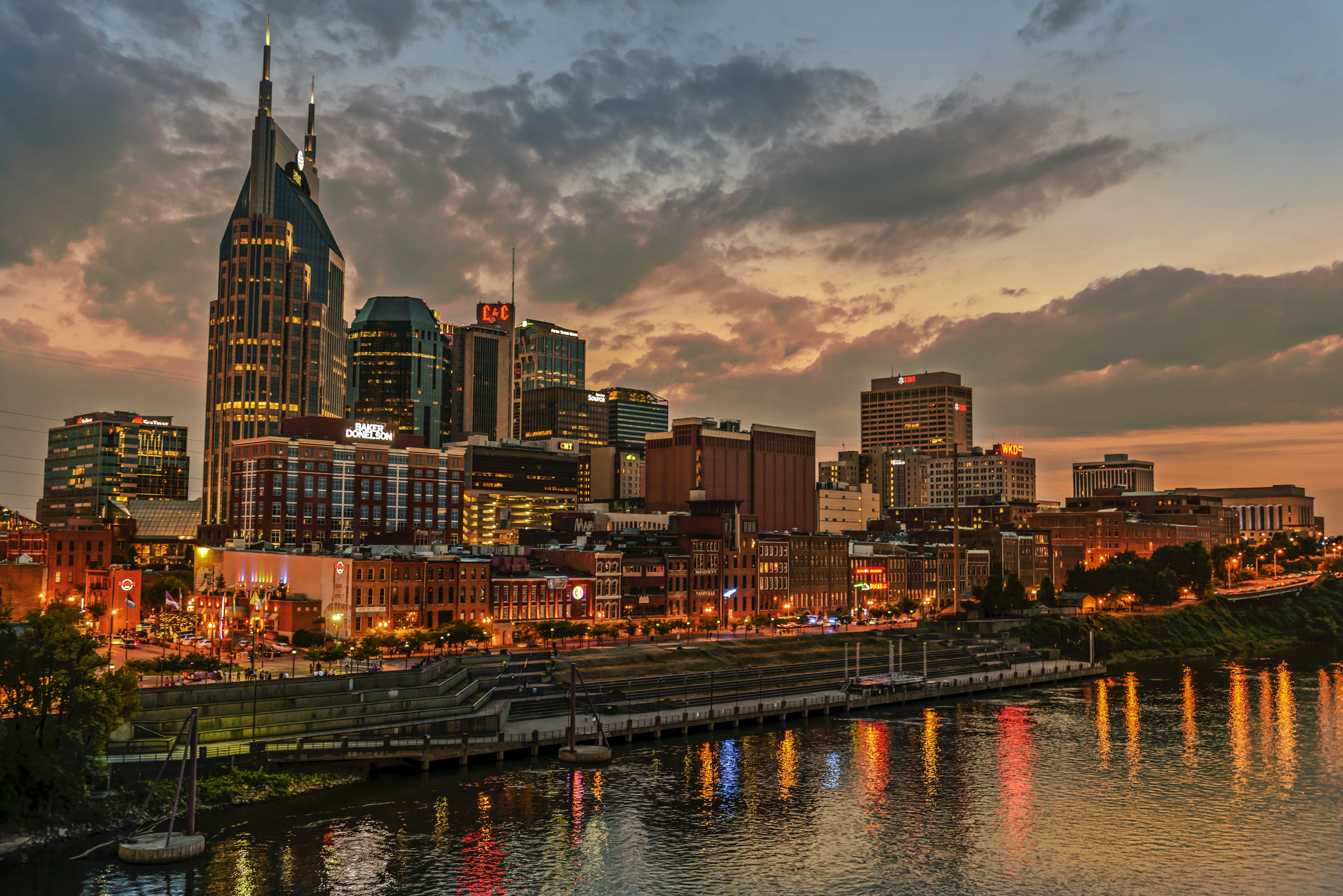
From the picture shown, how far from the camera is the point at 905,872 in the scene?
6794cm

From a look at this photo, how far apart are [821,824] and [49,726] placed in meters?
50.7

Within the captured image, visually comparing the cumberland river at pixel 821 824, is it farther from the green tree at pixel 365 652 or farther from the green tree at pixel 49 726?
the green tree at pixel 365 652

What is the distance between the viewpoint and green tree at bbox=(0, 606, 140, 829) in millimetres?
67312

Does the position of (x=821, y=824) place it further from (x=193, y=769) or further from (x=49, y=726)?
(x=49, y=726)

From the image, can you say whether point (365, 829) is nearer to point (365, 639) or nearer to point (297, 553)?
point (365, 639)

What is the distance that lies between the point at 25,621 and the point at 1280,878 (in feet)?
328

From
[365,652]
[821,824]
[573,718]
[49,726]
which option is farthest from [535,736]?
[49,726]

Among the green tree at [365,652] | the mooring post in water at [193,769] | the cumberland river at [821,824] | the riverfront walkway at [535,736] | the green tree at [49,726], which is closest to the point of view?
the cumberland river at [821,824]

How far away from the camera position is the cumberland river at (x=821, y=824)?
6556cm

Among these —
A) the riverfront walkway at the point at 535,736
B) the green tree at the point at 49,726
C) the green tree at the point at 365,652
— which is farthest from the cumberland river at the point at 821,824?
the green tree at the point at 365,652

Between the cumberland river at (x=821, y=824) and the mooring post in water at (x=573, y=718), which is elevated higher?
the mooring post in water at (x=573, y=718)

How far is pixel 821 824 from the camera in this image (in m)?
77.9

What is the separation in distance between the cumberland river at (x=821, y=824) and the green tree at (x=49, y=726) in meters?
3.97

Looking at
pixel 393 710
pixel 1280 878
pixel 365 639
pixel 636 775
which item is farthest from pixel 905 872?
pixel 365 639
